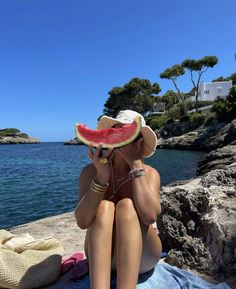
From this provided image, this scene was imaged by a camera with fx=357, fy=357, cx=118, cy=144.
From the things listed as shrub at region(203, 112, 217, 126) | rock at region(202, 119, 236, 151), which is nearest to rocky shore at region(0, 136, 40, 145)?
shrub at region(203, 112, 217, 126)

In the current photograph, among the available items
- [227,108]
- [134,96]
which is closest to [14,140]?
[134,96]

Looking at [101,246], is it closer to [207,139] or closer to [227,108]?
[207,139]

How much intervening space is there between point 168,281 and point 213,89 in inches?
3073

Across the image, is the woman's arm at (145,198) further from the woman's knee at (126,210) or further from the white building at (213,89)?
the white building at (213,89)

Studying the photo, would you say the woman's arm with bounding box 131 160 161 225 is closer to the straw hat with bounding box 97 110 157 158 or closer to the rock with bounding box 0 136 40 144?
the straw hat with bounding box 97 110 157 158

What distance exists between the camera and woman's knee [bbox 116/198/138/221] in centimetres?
271

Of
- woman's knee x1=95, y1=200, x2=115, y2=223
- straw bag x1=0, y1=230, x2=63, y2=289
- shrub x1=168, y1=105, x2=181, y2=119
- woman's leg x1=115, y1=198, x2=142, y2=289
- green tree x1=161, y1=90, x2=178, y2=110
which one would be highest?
green tree x1=161, y1=90, x2=178, y2=110

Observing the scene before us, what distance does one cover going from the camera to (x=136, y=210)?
282cm

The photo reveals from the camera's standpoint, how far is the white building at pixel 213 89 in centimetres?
7619

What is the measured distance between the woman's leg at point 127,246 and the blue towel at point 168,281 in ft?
1.37

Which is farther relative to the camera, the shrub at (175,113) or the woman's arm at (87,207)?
the shrub at (175,113)

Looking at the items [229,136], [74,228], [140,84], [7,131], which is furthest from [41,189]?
[7,131]

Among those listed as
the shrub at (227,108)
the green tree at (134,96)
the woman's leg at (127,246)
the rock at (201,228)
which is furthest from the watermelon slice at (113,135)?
the green tree at (134,96)

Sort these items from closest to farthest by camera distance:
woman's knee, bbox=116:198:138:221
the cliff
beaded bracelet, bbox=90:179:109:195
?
1. woman's knee, bbox=116:198:138:221
2. beaded bracelet, bbox=90:179:109:195
3. the cliff
